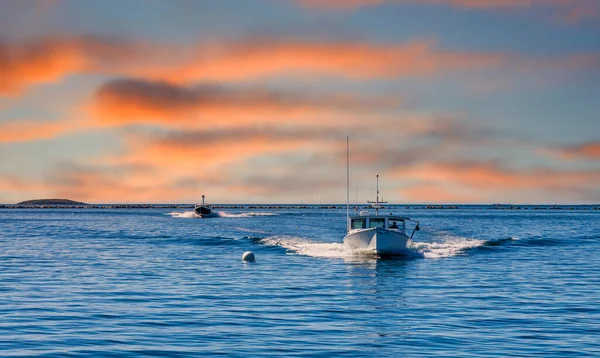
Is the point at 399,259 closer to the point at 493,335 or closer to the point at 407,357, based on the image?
the point at 493,335

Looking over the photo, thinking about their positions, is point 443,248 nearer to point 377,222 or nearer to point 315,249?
point 315,249

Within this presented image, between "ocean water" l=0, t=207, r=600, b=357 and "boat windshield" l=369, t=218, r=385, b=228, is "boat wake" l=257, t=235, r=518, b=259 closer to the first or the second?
"ocean water" l=0, t=207, r=600, b=357

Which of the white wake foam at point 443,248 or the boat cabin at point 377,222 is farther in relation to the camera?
the white wake foam at point 443,248

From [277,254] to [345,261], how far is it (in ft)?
35.3

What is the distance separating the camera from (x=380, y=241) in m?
50.8

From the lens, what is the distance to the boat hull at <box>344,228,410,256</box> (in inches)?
2000

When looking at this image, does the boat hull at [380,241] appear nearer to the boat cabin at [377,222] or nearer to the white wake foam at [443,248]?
the boat cabin at [377,222]

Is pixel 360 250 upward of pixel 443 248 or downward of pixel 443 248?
upward

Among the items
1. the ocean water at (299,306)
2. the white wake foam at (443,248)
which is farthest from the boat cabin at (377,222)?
the ocean water at (299,306)

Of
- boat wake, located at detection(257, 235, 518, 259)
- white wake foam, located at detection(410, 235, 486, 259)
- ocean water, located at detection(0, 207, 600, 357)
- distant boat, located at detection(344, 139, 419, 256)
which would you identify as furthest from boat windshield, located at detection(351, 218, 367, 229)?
white wake foam, located at detection(410, 235, 486, 259)

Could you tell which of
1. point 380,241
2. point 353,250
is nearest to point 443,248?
point 353,250

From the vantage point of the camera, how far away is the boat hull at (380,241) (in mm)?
50812

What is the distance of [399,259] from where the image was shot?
171 feet

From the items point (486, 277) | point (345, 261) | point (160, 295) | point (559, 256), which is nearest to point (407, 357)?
point (160, 295)
